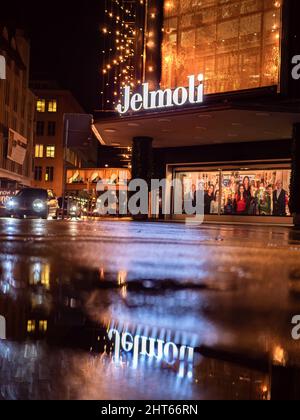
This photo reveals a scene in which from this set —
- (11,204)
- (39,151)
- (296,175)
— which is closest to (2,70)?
(11,204)

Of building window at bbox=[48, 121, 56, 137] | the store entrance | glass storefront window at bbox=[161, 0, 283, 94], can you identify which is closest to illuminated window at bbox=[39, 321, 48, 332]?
glass storefront window at bbox=[161, 0, 283, 94]

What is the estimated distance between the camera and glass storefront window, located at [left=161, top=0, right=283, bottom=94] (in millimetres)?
25286

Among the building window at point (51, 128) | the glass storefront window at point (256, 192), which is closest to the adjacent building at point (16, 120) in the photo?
the building window at point (51, 128)

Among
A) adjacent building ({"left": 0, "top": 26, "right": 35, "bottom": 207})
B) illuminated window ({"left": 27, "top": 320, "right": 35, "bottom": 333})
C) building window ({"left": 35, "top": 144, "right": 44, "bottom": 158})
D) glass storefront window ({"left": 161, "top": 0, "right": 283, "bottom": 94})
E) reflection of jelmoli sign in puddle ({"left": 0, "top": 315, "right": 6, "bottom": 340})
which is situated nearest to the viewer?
reflection of jelmoli sign in puddle ({"left": 0, "top": 315, "right": 6, "bottom": 340})

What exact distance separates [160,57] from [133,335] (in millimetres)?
26852

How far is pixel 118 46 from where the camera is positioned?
2895 cm

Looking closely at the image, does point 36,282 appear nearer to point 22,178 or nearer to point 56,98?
point 22,178

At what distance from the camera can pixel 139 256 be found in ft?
25.3

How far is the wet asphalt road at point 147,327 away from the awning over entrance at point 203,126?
16.1 metres

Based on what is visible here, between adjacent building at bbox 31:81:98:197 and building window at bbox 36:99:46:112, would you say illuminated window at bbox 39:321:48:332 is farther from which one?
building window at bbox 36:99:46:112

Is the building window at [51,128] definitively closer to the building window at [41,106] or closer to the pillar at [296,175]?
the building window at [41,106]

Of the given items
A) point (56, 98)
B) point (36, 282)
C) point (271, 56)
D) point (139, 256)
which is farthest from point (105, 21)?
point (56, 98)

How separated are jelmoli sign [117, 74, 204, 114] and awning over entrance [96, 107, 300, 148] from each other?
21.3 inches

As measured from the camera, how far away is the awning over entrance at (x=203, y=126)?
22422mm
